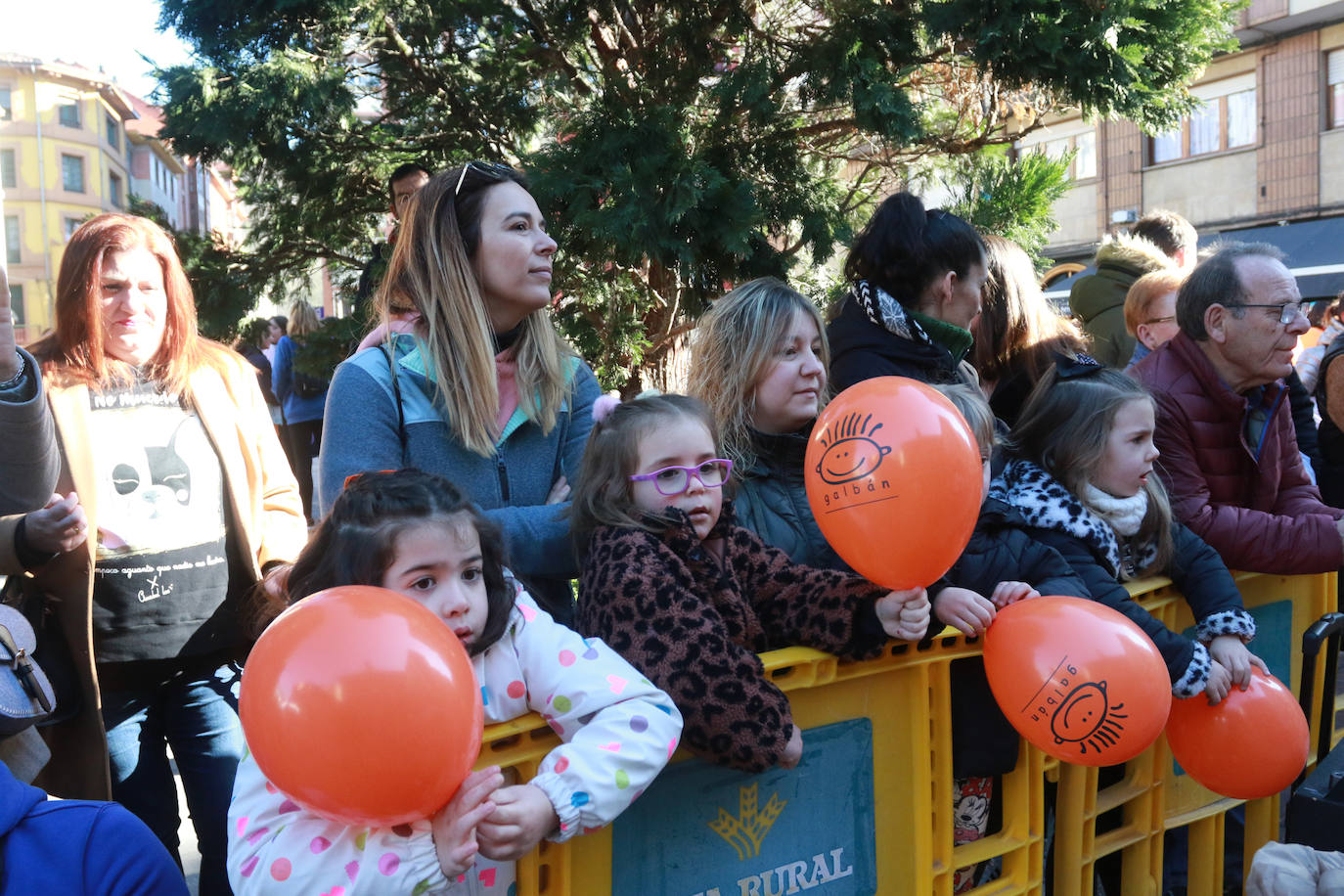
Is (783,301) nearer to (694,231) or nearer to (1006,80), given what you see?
(694,231)

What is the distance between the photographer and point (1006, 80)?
13.3 ft

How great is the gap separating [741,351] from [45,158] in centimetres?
6007

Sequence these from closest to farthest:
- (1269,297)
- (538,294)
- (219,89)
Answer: (538,294) < (1269,297) < (219,89)

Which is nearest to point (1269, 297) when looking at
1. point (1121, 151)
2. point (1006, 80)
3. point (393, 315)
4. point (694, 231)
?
point (1006, 80)

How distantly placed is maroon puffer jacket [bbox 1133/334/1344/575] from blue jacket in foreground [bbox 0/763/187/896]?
2746 mm

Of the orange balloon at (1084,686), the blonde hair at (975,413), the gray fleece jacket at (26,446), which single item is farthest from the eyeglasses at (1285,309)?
the gray fleece jacket at (26,446)

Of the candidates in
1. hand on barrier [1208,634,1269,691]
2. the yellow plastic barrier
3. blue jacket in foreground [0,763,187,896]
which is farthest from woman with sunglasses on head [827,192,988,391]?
blue jacket in foreground [0,763,187,896]

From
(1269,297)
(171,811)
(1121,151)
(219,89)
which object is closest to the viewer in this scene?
(171,811)

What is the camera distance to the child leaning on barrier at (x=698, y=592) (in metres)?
1.85

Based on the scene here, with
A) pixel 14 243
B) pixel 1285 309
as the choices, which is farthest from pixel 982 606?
pixel 14 243

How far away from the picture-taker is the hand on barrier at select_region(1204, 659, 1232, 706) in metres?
2.47

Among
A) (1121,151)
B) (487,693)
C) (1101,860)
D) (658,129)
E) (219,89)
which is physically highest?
(1121,151)

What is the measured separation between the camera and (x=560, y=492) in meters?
2.52

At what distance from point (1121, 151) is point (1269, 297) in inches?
793
